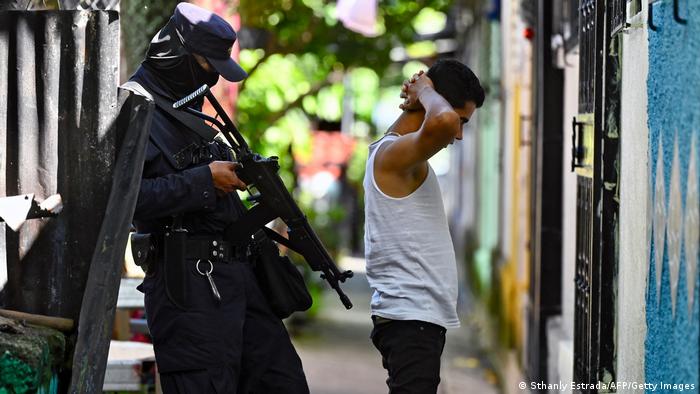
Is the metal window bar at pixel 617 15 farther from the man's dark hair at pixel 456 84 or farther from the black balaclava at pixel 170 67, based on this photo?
the black balaclava at pixel 170 67

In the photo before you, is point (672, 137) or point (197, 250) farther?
point (197, 250)

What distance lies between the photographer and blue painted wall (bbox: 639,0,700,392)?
296cm

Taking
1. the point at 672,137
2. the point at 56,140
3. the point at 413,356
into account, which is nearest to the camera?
the point at 672,137

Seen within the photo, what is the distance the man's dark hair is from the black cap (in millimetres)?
808

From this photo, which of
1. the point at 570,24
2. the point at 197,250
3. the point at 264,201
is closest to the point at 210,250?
the point at 197,250

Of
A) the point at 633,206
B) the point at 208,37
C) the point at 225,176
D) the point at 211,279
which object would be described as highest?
the point at 208,37

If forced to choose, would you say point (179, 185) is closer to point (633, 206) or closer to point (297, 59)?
point (633, 206)

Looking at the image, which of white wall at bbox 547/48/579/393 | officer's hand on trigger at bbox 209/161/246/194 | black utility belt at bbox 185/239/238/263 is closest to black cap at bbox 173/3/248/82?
officer's hand on trigger at bbox 209/161/246/194

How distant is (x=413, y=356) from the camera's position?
4180 mm

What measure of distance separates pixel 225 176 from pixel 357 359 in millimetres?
7402

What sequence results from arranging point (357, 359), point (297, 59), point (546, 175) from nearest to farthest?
point (546, 175) < point (357, 359) < point (297, 59)

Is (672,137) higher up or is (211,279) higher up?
(672,137)

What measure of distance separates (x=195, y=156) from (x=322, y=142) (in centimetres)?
1913

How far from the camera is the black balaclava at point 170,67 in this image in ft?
15.2
